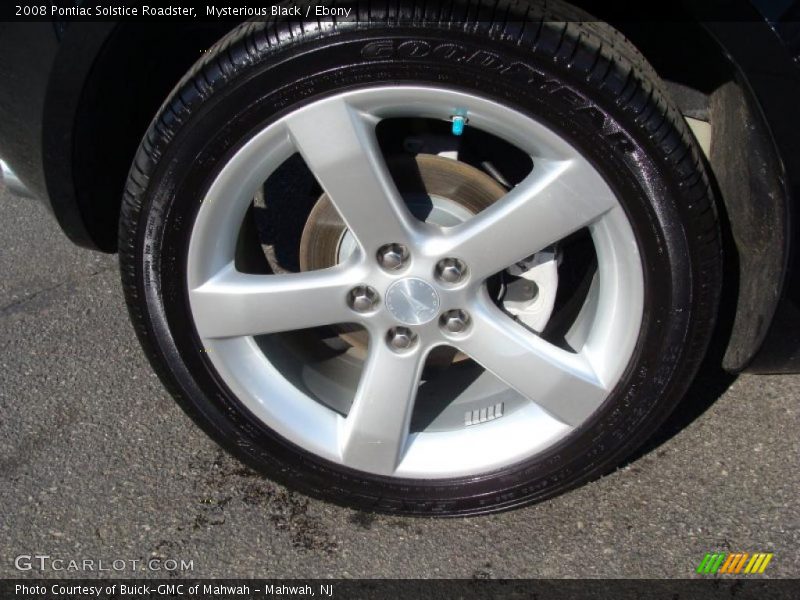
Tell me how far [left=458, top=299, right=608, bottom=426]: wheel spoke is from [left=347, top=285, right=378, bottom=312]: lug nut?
0.69 feet

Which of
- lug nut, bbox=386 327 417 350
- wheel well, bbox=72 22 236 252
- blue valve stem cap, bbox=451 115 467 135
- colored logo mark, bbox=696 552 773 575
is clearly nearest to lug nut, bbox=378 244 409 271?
lug nut, bbox=386 327 417 350

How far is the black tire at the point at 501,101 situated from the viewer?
5.00 ft

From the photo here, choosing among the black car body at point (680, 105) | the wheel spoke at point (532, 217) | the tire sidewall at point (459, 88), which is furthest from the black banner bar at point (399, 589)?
the wheel spoke at point (532, 217)

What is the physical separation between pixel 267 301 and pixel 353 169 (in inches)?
13.6

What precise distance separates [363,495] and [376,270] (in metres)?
0.53

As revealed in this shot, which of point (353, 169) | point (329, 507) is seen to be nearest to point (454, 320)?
point (353, 169)

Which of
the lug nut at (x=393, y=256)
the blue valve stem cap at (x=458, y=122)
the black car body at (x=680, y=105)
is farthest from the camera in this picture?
the lug nut at (x=393, y=256)

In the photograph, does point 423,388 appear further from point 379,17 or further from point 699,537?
point 379,17

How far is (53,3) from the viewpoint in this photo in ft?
5.21

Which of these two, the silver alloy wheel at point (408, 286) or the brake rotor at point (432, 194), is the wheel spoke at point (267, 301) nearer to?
the silver alloy wheel at point (408, 286)

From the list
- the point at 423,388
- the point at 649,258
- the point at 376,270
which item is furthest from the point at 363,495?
the point at 649,258

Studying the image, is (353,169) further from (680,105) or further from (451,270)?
(680,105)

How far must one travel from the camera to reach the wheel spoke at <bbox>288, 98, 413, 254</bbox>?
1.58m

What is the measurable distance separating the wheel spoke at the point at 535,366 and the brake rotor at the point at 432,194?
25 cm
